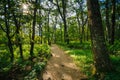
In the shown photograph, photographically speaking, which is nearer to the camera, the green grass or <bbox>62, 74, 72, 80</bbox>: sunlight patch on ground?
<bbox>62, 74, 72, 80</bbox>: sunlight patch on ground

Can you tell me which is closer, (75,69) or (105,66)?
(105,66)

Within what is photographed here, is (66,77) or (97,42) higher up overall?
(97,42)

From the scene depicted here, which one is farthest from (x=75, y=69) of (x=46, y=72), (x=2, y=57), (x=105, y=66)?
(x=2, y=57)

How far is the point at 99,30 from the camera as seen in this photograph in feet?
30.3

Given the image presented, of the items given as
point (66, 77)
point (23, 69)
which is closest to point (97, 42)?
point (66, 77)

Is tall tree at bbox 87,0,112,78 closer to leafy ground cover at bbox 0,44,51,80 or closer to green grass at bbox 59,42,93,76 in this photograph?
green grass at bbox 59,42,93,76

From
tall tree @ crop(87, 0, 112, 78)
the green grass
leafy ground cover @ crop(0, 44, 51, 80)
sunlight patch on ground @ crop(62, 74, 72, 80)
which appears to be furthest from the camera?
the green grass

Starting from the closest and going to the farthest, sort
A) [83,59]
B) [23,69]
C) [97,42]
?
[97,42] < [23,69] < [83,59]

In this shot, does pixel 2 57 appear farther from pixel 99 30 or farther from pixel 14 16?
pixel 99 30

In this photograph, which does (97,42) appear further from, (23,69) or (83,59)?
(23,69)

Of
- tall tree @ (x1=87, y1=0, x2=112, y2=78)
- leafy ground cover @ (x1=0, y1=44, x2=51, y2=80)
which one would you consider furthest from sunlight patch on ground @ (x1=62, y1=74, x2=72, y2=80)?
tall tree @ (x1=87, y1=0, x2=112, y2=78)

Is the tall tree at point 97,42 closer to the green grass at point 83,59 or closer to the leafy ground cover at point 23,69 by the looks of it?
the green grass at point 83,59

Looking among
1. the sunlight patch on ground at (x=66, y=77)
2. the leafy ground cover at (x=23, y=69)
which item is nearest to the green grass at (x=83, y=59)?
the sunlight patch on ground at (x=66, y=77)

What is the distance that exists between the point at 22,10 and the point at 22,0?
40.7 inches
